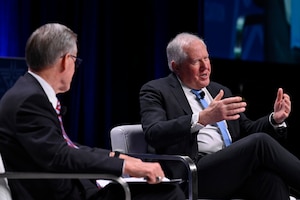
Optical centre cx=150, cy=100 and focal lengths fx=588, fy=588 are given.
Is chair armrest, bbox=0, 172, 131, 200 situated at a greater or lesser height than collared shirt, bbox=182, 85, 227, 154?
greater

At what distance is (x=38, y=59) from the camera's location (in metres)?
2.13

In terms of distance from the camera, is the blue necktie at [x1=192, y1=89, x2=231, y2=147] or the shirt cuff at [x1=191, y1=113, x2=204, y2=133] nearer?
the shirt cuff at [x1=191, y1=113, x2=204, y2=133]

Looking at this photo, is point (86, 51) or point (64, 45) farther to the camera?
point (86, 51)

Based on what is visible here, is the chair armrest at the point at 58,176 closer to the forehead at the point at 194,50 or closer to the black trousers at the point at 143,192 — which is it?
the black trousers at the point at 143,192

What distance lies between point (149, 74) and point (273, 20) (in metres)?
1.31

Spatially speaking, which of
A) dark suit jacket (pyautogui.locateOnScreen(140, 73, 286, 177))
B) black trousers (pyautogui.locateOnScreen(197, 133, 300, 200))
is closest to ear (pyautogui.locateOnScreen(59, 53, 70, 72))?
dark suit jacket (pyautogui.locateOnScreen(140, 73, 286, 177))

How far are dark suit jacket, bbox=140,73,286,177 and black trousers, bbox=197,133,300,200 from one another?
152mm

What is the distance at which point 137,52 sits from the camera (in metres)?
5.43

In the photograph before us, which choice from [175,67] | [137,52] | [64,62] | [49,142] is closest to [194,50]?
[175,67]

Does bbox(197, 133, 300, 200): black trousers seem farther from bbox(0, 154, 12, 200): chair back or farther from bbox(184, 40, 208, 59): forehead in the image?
bbox(0, 154, 12, 200): chair back

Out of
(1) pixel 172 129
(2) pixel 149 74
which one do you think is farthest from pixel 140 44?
(1) pixel 172 129

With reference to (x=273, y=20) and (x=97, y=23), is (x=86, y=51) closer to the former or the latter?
(x=97, y=23)

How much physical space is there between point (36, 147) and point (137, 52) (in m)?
3.52

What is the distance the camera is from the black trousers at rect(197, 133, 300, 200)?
2740mm
